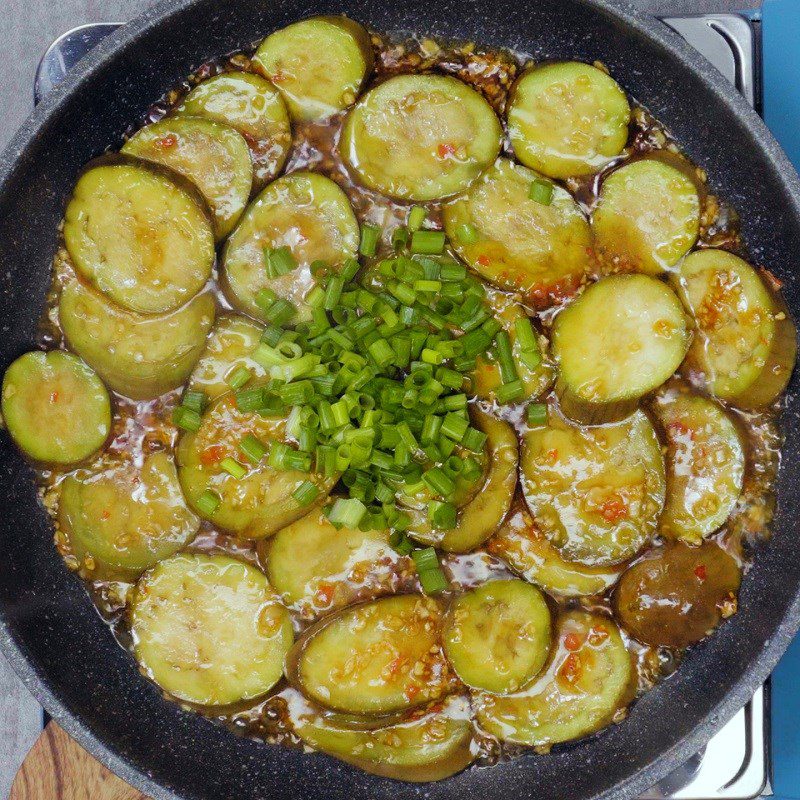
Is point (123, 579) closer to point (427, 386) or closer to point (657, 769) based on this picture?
point (427, 386)

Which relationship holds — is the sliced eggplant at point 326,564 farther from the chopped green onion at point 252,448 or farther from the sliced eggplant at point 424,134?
the sliced eggplant at point 424,134

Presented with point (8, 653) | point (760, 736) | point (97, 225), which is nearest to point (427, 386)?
point (97, 225)

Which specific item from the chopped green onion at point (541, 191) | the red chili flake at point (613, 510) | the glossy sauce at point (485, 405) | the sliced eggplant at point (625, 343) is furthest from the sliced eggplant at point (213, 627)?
the chopped green onion at point (541, 191)

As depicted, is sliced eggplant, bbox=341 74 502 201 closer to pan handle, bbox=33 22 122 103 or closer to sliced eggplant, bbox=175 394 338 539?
sliced eggplant, bbox=175 394 338 539

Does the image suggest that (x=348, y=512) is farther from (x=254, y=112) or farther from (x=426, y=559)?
(x=254, y=112)

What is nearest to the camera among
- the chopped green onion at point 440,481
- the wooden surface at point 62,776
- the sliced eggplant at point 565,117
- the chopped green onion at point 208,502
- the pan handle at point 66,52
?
the chopped green onion at point 440,481

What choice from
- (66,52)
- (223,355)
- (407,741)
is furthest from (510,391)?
(66,52)
